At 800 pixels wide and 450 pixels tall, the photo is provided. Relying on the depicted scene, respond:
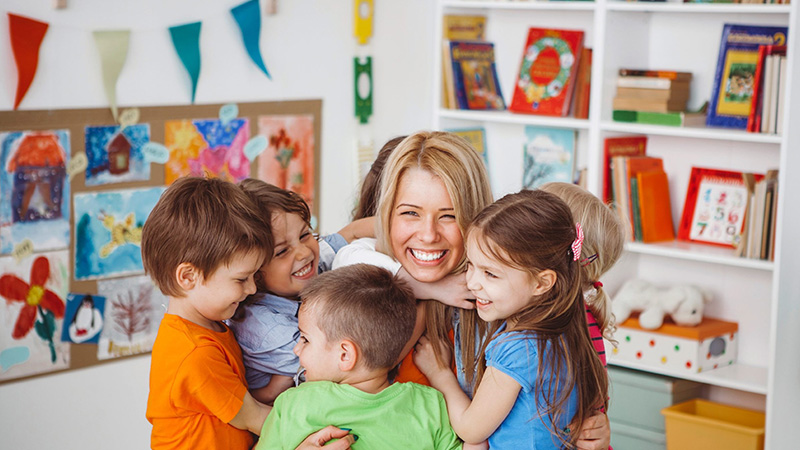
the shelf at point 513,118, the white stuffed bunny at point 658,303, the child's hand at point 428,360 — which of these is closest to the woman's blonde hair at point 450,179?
the child's hand at point 428,360

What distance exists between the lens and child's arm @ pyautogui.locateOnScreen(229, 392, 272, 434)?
1640 mm

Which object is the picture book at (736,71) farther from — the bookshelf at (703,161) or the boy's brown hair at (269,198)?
the boy's brown hair at (269,198)

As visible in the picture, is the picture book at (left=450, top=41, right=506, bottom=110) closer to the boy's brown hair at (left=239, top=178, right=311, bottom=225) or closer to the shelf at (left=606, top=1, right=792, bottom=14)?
the shelf at (left=606, top=1, right=792, bottom=14)

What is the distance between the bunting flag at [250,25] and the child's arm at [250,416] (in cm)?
206

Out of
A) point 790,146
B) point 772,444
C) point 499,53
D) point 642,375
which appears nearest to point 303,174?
point 499,53

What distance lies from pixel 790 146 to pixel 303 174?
1866 millimetres

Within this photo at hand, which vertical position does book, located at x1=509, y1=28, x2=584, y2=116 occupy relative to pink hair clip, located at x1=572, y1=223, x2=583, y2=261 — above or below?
above

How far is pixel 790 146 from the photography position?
3.12 metres

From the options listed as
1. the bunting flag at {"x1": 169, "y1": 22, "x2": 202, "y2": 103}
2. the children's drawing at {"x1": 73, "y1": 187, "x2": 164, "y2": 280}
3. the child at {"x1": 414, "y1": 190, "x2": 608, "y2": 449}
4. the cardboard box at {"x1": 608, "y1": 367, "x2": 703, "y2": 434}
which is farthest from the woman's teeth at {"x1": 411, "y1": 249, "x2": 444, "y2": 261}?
the cardboard box at {"x1": 608, "y1": 367, "x2": 703, "y2": 434}

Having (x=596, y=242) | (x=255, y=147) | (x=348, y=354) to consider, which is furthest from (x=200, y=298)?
(x=255, y=147)

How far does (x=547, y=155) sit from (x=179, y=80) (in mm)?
1676

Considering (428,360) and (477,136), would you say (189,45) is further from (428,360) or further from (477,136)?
(428,360)

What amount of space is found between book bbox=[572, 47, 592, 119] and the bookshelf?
7cm

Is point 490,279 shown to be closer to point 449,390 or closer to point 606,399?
point 449,390
